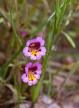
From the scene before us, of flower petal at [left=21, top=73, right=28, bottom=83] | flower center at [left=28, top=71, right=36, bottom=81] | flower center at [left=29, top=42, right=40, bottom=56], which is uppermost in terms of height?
flower center at [left=29, top=42, right=40, bottom=56]

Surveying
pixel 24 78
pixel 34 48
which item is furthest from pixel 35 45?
pixel 24 78

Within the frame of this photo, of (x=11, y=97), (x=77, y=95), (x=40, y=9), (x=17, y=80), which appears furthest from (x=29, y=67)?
(x=40, y=9)

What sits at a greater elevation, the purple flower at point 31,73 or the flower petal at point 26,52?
the flower petal at point 26,52

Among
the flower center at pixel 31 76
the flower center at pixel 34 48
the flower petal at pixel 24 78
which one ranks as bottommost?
the flower center at pixel 31 76

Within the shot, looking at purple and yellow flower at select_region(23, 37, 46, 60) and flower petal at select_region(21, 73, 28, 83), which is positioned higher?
purple and yellow flower at select_region(23, 37, 46, 60)
